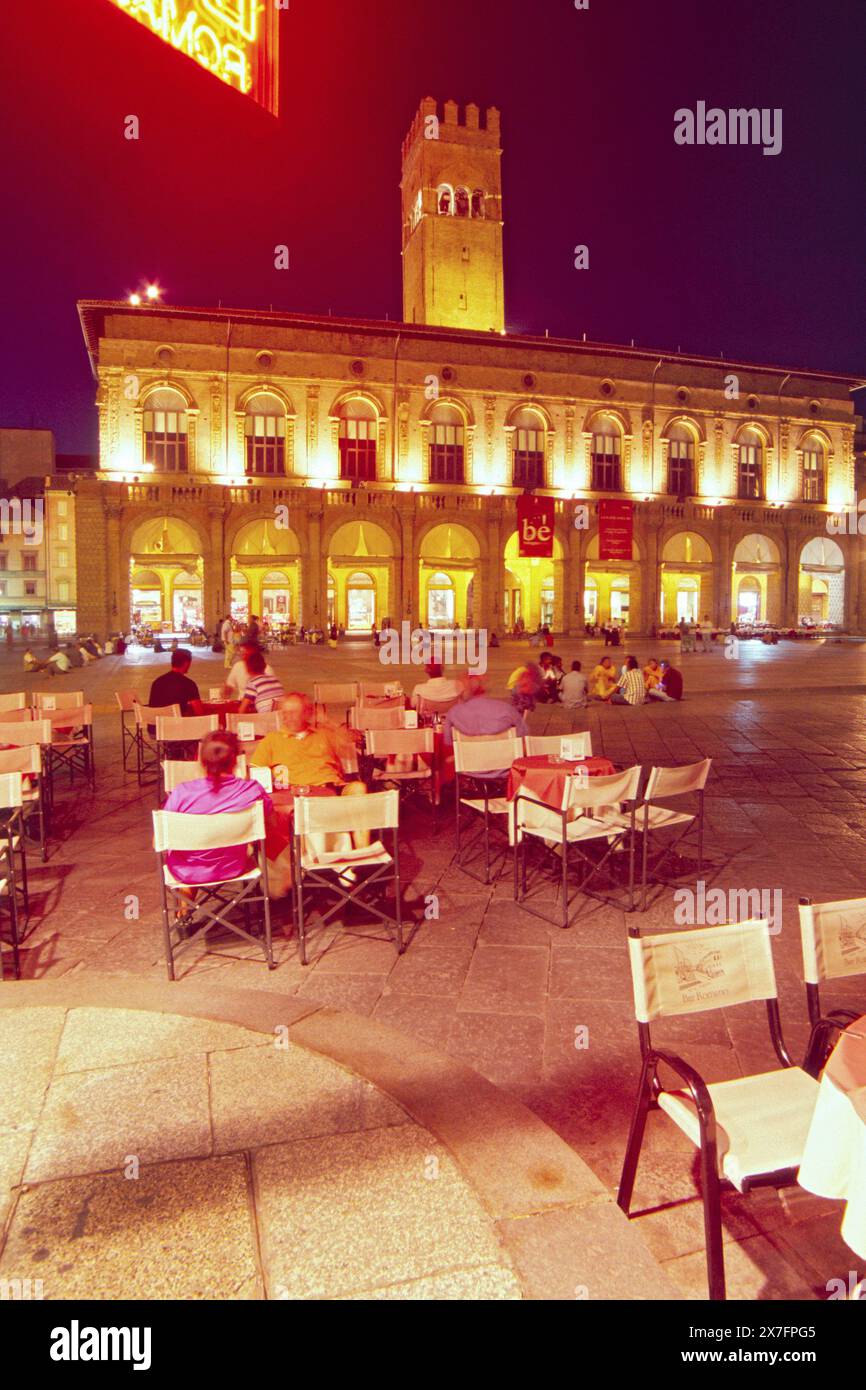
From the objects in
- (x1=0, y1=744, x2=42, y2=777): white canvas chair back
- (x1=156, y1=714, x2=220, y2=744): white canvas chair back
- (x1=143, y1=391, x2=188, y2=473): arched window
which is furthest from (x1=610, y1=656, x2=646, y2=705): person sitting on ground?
(x1=143, y1=391, x2=188, y2=473): arched window

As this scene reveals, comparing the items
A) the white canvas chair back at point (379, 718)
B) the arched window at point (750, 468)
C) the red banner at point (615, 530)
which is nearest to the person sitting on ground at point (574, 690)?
the white canvas chair back at point (379, 718)

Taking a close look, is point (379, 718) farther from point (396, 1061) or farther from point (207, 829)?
point (396, 1061)

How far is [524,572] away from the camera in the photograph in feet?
147

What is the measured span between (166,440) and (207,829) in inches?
1485

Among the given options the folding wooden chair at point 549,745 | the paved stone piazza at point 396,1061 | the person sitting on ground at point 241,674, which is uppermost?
the person sitting on ground at point 241,674

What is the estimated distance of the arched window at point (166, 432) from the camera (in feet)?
125

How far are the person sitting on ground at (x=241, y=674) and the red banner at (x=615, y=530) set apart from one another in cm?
2735

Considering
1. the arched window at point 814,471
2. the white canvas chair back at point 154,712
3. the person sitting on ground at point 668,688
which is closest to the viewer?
the white canvas chair back at point 154,712

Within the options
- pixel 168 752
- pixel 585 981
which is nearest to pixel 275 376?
pixel 168 752

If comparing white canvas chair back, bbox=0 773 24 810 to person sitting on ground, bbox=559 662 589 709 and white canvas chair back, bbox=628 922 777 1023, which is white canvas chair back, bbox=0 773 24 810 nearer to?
white canvas chair back, bbox=628 922 777 1023

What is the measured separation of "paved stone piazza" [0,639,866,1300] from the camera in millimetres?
2344

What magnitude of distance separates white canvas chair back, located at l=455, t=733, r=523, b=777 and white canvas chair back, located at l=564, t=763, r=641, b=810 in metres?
1.28

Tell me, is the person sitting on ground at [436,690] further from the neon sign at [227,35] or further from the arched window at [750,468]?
the arched window at [750,468]
